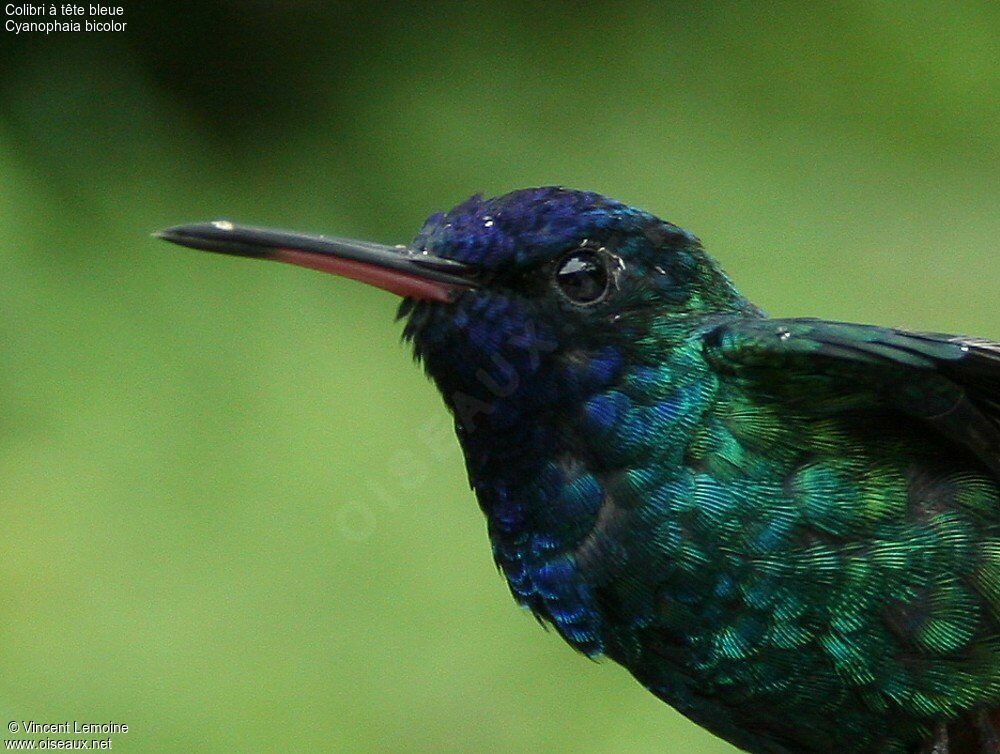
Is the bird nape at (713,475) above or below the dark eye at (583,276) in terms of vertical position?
below

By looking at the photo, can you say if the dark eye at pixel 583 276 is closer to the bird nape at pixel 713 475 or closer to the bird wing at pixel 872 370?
the bird nape at pixel 713 475

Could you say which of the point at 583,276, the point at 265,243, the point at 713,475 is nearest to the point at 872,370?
the point at 713,475

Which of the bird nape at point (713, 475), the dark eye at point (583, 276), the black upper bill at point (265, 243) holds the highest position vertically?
the black upper bill at point (265, 243)

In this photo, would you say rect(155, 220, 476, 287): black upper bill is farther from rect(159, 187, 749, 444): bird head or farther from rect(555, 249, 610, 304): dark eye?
rect(555, 249, 610, 304): dark eye

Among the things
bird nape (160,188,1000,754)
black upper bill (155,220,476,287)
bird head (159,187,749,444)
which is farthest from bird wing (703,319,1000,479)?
black upper bill (155,220,476,287)

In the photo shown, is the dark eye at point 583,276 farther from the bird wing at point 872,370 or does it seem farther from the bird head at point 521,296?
the bird wing at point 872,370

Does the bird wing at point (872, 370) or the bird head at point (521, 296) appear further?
the bird head at point (521, 296)

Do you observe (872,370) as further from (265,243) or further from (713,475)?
(265,243)

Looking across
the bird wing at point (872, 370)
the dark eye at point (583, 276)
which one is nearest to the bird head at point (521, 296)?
the dark eye at point (583, 276)

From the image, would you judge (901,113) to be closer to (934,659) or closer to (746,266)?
(746,266)
